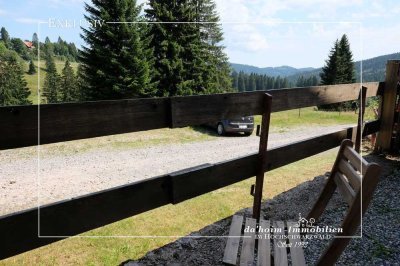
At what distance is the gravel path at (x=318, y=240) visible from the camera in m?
3.49

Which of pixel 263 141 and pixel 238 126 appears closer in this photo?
pixel 263 141

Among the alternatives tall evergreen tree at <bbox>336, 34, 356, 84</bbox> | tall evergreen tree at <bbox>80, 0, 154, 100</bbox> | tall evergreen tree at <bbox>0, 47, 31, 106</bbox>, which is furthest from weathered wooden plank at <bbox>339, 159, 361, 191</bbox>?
tall evergreen tree at <bbox>336, 34, 356, 84</bbox>

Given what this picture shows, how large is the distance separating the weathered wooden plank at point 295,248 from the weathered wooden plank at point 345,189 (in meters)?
0.59

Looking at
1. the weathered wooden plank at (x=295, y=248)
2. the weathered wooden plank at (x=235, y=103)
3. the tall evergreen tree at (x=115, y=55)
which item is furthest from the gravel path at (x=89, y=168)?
the tall evergreen tree at (x=115, y=55)

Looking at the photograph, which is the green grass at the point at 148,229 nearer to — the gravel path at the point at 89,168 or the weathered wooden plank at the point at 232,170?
the weathered wooden plank at the point at 232,170

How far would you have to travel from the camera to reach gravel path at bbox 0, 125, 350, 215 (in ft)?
27.6

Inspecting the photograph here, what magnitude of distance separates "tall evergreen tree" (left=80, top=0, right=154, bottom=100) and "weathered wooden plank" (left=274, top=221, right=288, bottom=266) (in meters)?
22.3

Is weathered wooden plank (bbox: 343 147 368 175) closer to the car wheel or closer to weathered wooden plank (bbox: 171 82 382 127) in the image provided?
weathered wooden plank (bbox: 171 82 382 127)

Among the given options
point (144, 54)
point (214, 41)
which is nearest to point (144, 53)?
point (144, 54)

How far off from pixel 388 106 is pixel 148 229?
17.3 feet

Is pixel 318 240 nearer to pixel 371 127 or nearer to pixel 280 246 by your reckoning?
pixel 280 246

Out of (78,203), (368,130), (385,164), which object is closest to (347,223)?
(78,203)

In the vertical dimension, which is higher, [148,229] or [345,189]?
[345,189]

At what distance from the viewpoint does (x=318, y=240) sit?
380cm
